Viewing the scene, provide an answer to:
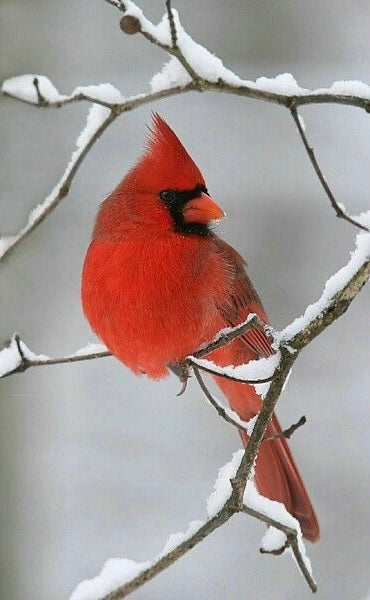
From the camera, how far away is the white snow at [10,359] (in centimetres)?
175

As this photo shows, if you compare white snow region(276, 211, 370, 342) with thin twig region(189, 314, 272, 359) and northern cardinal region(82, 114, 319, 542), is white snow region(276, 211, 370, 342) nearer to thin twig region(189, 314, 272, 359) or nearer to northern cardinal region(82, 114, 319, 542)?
thin twig region(189, 314, 272, 359)

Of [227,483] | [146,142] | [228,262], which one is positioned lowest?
[227,483]

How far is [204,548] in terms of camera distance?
4.29 metres

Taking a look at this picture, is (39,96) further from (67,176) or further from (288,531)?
(288,531)

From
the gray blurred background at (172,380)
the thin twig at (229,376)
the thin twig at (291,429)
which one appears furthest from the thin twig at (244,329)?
the gray blurred background at (172,380)

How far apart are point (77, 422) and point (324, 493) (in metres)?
1.10

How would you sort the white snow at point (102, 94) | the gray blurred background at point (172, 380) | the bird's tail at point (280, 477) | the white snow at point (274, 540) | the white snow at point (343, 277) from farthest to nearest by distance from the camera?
1. the gray blurred background at point (172, 380)
2. the bird's tail at point (280, 477)
3. the white snow at point (274, 540)
4. the white snow at point (102, 94)
5. the white snow at point (343, 277)

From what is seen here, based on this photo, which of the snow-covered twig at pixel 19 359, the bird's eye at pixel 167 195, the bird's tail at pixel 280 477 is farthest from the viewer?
the bird's tail at pixel 280 477

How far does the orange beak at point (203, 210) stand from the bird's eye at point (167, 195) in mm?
34

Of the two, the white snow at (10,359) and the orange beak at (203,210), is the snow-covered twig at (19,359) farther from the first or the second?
the orange beak at (203,210)

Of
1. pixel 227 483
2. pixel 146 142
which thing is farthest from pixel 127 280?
pixel 227 483

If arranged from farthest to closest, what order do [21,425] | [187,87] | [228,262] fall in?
[21,425]
[228,262]
[187,87]

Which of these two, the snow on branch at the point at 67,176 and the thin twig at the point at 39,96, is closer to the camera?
the snow on branch at the point at 67,176

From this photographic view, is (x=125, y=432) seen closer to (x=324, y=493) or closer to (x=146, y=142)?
(x=324, y=493)
